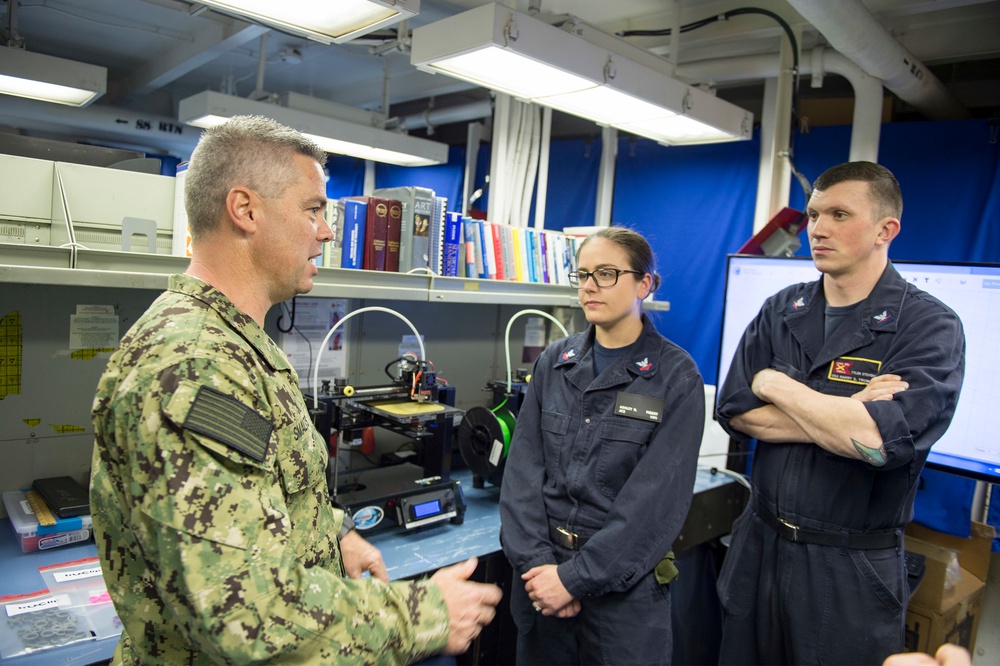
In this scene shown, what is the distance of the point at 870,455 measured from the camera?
1541 mm

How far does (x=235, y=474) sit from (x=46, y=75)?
380 cm

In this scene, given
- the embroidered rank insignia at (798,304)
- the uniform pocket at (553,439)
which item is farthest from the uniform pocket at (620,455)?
the embroidered rank insignia at (798,304)

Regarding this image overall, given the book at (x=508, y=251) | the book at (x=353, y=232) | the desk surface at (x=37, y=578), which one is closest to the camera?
the desk surface at (x=37, y=578)

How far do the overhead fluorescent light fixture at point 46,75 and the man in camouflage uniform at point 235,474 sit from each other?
11.1 ft

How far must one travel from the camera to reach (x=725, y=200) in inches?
164

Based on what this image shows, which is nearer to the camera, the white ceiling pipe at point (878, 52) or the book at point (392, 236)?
the book at point (392, 236)

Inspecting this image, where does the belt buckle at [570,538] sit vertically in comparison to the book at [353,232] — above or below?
below

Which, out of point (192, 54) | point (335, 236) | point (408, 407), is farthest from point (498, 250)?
point (192, 54)

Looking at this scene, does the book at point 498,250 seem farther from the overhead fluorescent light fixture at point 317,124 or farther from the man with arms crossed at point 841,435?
the overhead fluorescent light fixture at point 317,124

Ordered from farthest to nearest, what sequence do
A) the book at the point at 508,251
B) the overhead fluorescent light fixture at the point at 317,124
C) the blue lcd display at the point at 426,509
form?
the overhead fluorescent light fixture at the point at 317,124 < the book at the point at 508,251 < the blue lcd display at the point at 426,509

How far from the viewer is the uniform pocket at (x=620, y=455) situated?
5.81 ft

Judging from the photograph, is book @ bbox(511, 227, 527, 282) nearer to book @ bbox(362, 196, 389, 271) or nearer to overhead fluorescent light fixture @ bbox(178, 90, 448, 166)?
book @ bbox(362, 196, 389, 271)

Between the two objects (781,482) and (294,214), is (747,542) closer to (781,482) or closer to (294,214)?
(781,482)

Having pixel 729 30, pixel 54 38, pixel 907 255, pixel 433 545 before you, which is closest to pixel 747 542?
pixel 433 545
